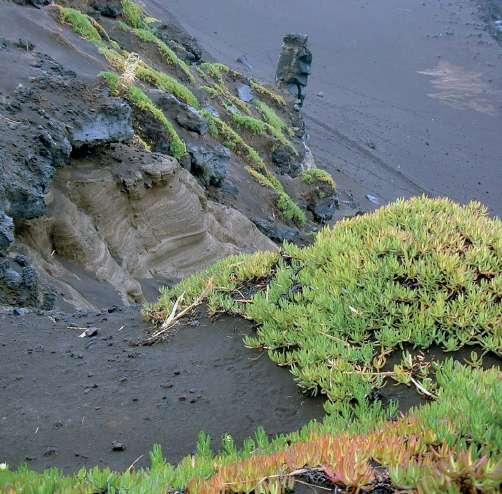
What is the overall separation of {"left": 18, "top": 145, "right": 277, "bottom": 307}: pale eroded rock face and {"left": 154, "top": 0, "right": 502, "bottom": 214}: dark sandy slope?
56.4 ft

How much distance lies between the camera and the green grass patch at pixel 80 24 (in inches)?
531

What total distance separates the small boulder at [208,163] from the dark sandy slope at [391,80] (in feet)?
45.4

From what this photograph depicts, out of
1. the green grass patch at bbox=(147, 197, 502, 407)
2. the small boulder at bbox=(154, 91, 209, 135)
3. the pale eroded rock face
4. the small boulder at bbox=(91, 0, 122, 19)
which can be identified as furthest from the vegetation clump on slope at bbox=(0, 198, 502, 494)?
the small boulder at bbox=(91, 0, 122, 19)

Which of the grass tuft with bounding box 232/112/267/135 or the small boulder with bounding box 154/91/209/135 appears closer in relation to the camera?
the small boulder with bounding box 154/91/209/135

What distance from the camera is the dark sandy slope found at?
30000mm

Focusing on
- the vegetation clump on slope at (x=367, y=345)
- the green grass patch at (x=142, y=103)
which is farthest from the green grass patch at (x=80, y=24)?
the vegetation clump on slope at (x=367, y=345)

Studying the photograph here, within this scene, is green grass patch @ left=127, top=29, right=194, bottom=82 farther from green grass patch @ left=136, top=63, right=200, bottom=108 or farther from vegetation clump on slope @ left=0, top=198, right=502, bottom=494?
vegetation clump on slope @ left=0, top=198, right=502, bottom=494

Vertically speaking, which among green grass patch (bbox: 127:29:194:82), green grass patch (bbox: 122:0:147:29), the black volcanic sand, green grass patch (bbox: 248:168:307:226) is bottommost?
green grass patch (bbox: 248:168:307:226)

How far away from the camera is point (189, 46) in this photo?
22031mm

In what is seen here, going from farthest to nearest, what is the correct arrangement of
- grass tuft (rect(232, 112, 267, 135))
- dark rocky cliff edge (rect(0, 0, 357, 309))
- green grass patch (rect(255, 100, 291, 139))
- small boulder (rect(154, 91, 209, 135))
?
green grass patch (rect(255, 100, 291, 139)) → grass tuft (rect(232, 112, 267, 135)) → small boulder (rect(154, 91, 209, 135)) → dark rocky cliff edge (rect(0, 0, 357, 309))

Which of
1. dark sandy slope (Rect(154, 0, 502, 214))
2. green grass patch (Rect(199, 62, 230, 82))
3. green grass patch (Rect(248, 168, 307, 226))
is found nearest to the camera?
green grass patch (Rect(248, 168, 307, 226))

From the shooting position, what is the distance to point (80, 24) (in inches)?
547

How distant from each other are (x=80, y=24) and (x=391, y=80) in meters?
30.5

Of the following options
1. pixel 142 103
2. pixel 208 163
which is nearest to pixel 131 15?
pixel 208 163
